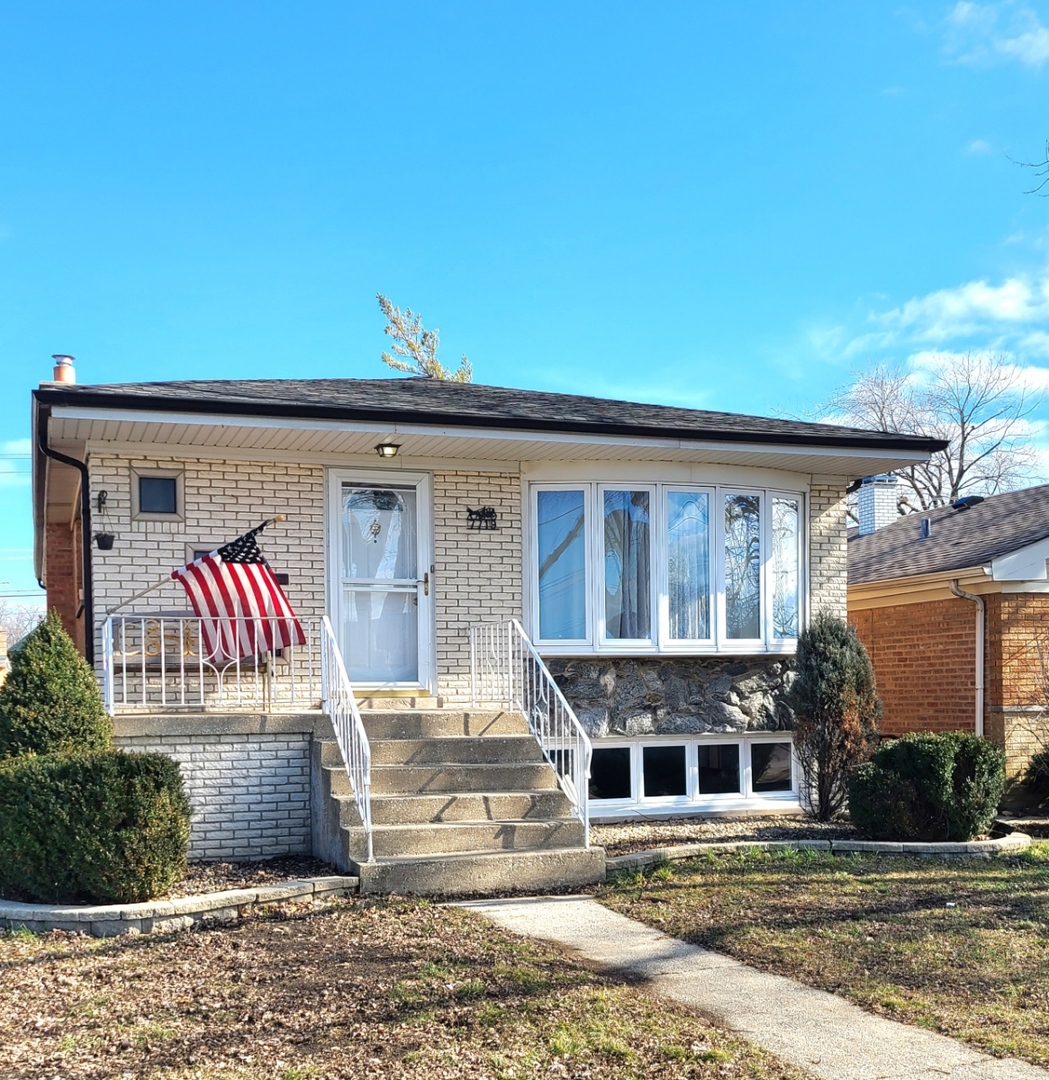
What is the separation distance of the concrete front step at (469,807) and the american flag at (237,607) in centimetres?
150

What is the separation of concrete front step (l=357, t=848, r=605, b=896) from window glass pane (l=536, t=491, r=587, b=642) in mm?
2981

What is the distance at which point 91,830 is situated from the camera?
679 cm

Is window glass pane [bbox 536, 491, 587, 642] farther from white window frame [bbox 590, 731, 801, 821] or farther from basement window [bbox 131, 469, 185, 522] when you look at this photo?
basement window [bbox 131, 469, 185, 522]

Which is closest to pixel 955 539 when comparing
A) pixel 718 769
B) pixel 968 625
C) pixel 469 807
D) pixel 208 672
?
pixel 968 625

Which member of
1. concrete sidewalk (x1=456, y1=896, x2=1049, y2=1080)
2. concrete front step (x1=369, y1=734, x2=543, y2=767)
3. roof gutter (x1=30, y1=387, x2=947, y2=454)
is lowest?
concrete sidewalk (x1=456, y1=896, x2=1049, y2=1080)

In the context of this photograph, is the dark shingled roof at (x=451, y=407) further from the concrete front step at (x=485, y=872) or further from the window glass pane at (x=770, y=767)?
the concrete front step at (x=485, y=872)

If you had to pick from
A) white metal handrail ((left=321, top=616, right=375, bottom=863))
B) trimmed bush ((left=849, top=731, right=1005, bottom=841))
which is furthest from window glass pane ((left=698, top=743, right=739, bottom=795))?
white metal handrail ((left=321, top=616, right=375, bottom=863))

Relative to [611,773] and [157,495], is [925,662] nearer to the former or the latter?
[611,773]

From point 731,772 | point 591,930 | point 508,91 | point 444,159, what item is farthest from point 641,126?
point 591,930

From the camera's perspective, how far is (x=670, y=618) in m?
10.8

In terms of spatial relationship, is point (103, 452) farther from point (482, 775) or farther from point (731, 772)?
point (731, 772)

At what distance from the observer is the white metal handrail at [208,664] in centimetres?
900

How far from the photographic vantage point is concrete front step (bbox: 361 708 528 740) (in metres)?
9.12

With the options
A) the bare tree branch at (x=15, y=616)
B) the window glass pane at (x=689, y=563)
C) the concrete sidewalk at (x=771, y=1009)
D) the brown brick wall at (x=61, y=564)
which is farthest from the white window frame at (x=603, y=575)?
the bare tree branch at (x=15, y=616)
